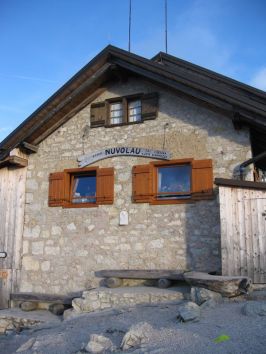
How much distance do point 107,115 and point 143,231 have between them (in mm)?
3077

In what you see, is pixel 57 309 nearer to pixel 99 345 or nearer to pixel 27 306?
pixel 27 306

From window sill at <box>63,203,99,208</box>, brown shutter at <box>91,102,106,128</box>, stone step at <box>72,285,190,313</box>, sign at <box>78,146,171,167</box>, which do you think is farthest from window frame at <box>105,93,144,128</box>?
stone step at <box>72,285,190,313</box>

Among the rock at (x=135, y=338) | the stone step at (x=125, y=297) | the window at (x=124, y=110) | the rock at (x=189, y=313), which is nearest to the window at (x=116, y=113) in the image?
the window at (x=124, y=110)

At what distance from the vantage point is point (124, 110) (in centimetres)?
918

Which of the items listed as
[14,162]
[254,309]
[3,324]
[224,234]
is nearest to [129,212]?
[224,234]

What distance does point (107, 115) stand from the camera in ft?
30.6

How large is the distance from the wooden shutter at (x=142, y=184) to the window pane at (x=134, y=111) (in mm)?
1274

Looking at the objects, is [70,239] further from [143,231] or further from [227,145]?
[227,145]

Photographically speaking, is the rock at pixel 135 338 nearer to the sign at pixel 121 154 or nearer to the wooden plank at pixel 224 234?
the wooden plank at pixel 224 234

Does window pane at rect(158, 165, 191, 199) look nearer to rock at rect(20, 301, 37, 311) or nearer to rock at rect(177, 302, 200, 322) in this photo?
rock at rect(177, 302, 200, 322)

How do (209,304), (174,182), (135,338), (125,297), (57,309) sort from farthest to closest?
(174,182)
(57,309)
(125,297)
(209,304)
(135,338)

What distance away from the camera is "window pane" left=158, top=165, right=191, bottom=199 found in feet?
27.0

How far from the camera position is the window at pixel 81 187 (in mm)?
8797

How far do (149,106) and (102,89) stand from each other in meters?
1.52
